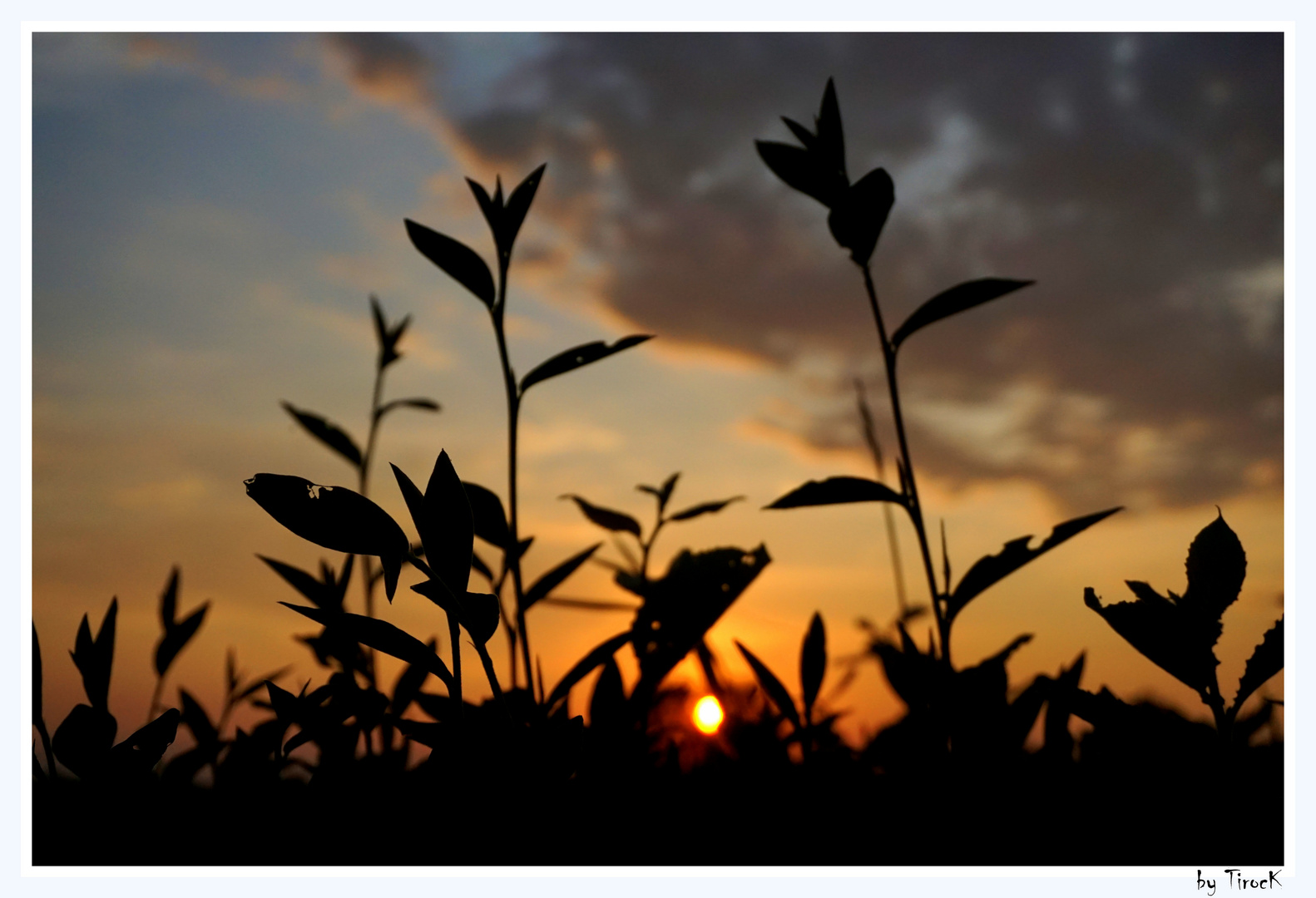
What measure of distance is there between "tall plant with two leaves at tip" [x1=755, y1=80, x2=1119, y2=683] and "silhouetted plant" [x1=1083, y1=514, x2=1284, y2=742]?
15 centimetres

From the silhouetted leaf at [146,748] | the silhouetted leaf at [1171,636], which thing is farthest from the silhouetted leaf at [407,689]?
the silhouetted leaf at [1171,636]

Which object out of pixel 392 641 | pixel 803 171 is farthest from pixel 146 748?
pixel 803 171

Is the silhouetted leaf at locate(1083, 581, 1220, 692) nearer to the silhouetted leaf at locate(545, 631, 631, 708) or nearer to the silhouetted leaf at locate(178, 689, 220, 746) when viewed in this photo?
the silhouetted leaf at locate(545, 631, 631, 708)

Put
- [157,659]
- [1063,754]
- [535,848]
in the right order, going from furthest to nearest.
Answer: [157,659]
[1063,754]
[535,848]

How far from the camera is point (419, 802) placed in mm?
1397

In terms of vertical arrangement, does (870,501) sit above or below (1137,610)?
above

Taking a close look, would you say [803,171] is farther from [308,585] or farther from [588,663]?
[308,585]

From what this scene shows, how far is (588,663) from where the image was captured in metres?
1.48

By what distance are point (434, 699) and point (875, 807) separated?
886 millimetres

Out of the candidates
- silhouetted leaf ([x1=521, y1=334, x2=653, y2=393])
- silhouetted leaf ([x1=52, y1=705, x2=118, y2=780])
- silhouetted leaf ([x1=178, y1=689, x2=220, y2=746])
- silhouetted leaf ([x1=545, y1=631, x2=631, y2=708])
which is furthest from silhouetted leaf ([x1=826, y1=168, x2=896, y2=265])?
silhouetted leaf ([x1=178, y1=689, x2=220, y2=746])

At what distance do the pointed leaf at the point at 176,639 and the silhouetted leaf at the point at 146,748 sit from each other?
103 centimetres

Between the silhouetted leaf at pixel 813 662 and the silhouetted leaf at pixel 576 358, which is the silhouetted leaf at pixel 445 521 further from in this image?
the silhouetted leaf at pixel 813 662

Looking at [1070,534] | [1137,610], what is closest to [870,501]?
[1070,534]
